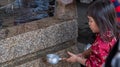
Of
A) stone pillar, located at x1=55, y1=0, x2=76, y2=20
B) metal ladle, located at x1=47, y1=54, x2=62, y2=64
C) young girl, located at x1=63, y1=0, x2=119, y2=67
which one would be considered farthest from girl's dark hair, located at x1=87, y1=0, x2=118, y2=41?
stone pillar, located at x1=55, y1=0, x2=76, y2=20

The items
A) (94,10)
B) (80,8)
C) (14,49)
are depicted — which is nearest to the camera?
(94,10)

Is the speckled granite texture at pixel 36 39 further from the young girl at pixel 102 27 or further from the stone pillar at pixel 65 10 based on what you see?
the young girl at pixel 102 27

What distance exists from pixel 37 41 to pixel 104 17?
0.77 metres

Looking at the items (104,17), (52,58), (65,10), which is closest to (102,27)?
(104,17)

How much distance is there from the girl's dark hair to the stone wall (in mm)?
619

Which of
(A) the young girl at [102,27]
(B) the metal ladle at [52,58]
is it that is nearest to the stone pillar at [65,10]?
(B) the metal ladle at [52,58]

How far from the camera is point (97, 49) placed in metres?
2.56

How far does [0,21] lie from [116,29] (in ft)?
3.94

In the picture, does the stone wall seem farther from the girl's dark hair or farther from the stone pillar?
the girl's dark hair

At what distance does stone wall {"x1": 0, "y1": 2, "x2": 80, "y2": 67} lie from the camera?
8.87ft

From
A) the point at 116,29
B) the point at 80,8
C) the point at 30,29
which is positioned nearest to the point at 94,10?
the point at 116,29

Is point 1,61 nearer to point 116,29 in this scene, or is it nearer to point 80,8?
point 116,29

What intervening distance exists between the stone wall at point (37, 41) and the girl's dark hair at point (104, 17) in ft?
2.03

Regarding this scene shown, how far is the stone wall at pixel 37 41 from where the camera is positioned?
270 cm
